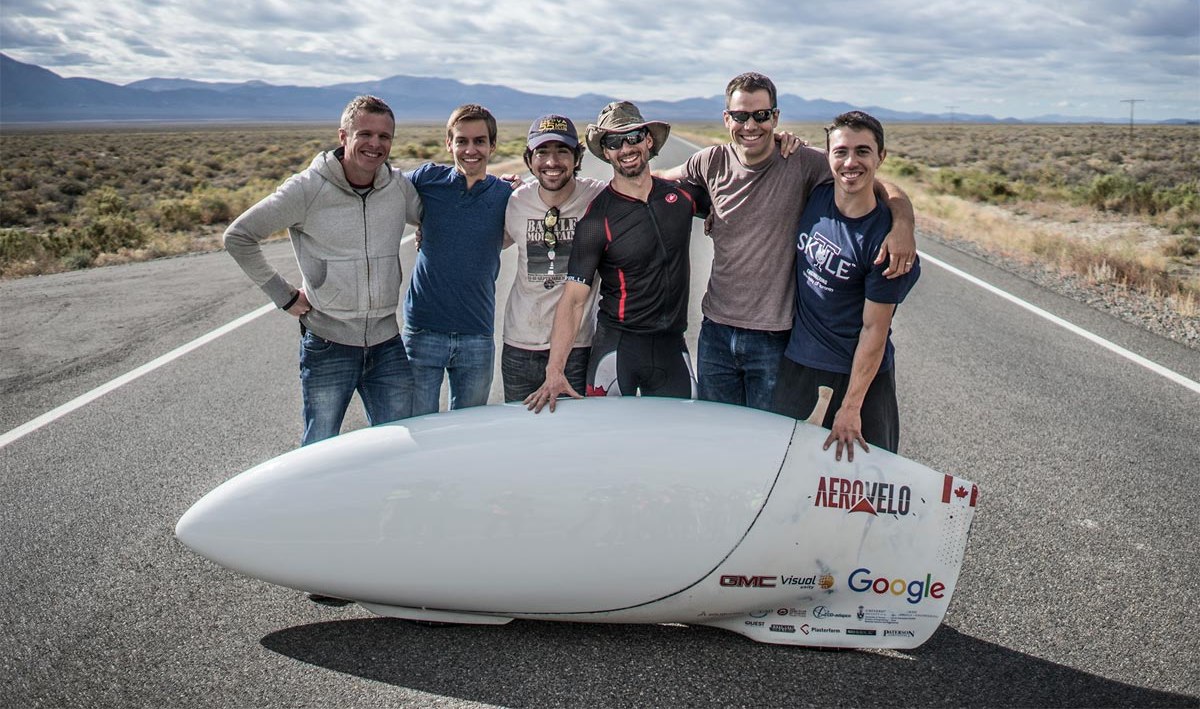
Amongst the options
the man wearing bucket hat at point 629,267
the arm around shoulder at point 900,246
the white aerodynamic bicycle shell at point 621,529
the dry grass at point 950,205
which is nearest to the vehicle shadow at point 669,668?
the white aerodynamic bicycle shell at point 621,529

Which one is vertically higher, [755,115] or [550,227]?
[755,115]

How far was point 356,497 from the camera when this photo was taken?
11.9 feet

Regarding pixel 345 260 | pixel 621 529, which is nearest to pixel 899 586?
pixel 621 529

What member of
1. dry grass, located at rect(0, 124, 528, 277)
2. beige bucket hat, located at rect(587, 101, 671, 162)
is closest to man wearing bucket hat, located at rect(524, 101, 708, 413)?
beige bucket hat, located at rect(587, 101, 671, 162)

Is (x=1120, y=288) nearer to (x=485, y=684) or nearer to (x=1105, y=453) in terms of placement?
(x=1105, y=453)

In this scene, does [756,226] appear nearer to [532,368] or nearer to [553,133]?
[553,133]

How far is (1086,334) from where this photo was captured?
8484mm

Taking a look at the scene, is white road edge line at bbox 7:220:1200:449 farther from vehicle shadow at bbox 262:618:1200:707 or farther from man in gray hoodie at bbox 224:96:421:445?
vehicle shadow at bbox 262:618:1200:707

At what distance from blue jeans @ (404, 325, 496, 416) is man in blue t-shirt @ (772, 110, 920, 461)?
56.1 inches

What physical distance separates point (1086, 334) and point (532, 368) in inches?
250

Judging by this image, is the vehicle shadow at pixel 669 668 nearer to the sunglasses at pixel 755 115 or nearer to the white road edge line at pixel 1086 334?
the sunglasses at pixel 755 115

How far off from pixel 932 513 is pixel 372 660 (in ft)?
7.42

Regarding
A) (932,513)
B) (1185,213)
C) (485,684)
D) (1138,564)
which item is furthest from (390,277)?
(1185,213)

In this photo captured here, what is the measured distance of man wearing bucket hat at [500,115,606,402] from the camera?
4094mm
